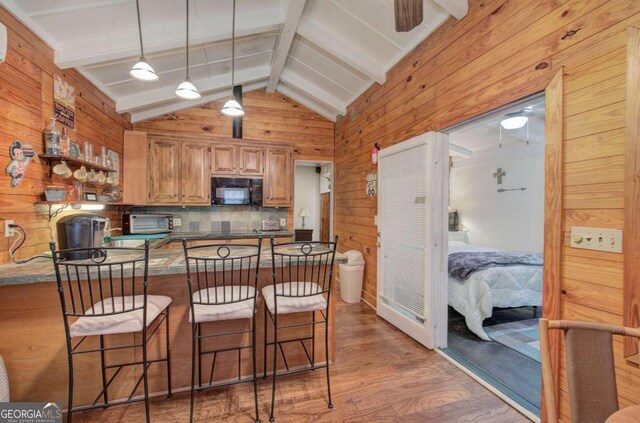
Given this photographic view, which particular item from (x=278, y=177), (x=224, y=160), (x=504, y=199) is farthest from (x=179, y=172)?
(x=504, y=199)

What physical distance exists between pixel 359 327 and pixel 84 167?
3.31m

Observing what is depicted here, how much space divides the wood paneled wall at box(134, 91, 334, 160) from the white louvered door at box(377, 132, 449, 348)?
1945 mm

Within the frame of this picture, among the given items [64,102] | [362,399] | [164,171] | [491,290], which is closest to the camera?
[362,399]

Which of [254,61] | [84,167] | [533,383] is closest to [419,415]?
[533,383]

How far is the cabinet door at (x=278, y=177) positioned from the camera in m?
4.38

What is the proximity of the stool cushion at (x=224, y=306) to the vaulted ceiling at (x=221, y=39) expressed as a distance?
2383mm

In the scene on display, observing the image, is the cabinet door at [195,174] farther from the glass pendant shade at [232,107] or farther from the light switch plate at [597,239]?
the light switch plate at [597,239]

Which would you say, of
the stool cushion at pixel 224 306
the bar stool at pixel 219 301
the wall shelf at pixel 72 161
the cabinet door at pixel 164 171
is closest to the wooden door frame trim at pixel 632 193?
the bar stool at pixel 219 301

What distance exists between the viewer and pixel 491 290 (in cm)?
286

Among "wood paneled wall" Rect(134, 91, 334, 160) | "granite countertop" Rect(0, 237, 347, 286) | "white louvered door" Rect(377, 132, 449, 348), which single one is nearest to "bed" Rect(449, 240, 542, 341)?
"white louvered door" Rect(377, 132, 449, 348)

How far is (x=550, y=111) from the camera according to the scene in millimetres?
1597

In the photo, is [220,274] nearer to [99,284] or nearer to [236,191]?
[99,284]

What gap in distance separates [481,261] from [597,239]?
1688 millimetres

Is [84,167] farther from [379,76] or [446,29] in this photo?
[446,29]
